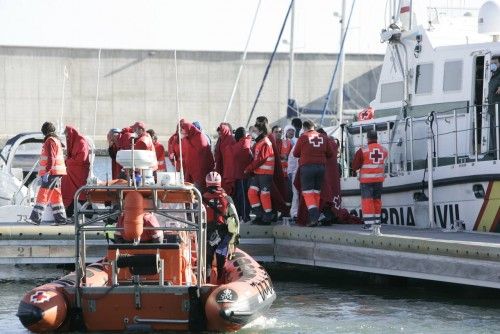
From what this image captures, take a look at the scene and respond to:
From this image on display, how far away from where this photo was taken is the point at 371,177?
52.7 feet

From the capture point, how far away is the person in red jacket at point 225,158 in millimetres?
17703

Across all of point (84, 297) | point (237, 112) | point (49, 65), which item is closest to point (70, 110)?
point (49, 65)

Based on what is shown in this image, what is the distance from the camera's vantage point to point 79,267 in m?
11.6

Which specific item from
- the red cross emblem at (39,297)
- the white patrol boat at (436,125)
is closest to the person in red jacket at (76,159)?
the white patrol boat at (436,125)

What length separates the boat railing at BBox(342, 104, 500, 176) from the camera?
15992 mm

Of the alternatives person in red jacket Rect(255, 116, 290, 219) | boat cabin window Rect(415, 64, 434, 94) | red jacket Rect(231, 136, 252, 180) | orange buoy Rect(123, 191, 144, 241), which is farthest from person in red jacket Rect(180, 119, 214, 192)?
orange buoy Rect(123, 191, 144, 241)

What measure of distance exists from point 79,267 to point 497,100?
685cm

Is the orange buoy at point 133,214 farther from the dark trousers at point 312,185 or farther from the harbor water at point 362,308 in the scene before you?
the dark trousers at point 312,185

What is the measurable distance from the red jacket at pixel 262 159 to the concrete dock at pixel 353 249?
2.57ft

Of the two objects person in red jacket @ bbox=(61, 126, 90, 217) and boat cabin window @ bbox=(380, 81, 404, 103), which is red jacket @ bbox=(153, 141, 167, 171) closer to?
person in red jacket @ bbox=(61, 126, 90, 217)

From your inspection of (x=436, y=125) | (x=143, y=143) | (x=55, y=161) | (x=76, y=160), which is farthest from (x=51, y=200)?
(x=436, y=125)

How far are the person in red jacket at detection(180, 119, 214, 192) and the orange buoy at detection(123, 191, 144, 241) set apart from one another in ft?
20.0

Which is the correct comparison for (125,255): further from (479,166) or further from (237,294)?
(479,166)

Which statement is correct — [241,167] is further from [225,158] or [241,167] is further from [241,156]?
[225,158]
